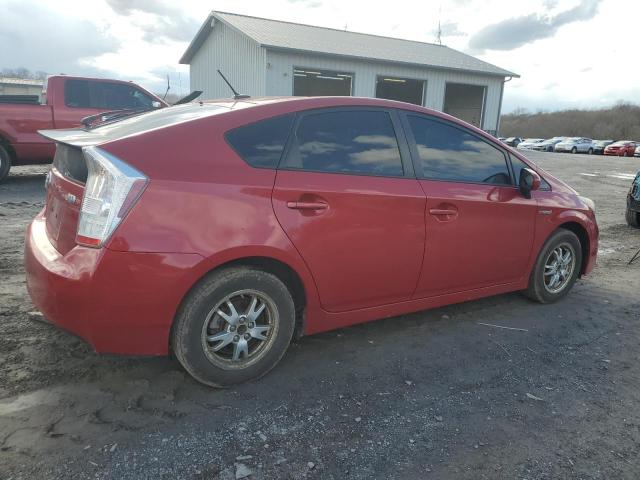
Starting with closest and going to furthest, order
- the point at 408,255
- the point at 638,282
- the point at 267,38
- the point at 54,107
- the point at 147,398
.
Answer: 1. the point at 147,398
2. the point at 408,255
3. the point at 638,282
4. the point at 54,107
5. the point at 267,38

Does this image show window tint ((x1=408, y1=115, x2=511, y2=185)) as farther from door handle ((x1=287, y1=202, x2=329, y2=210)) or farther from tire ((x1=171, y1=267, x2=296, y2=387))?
tire ((x1=171, y1=267, x2=296, y2=387))

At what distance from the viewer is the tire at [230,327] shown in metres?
2.58

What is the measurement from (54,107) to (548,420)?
9679mm

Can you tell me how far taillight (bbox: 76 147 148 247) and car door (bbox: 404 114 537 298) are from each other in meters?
1.88

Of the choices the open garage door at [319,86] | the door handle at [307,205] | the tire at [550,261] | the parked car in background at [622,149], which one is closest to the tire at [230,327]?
Result: the door handle at [307,205]

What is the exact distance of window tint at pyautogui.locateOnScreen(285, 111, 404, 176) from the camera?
9.61 feet

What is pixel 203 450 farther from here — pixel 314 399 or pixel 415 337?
pixel 415 337

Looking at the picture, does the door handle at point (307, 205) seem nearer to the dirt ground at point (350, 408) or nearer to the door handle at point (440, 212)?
the door handle at point (440, 212)

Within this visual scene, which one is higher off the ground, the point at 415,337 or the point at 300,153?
the point at 300,153

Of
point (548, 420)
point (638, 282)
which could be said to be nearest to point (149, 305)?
point (548, 420)

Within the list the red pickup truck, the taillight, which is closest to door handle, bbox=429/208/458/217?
the taillight

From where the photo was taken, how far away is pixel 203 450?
2.28 metres

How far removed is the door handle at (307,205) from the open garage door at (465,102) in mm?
24356

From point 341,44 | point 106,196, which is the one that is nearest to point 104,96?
point 106,196
